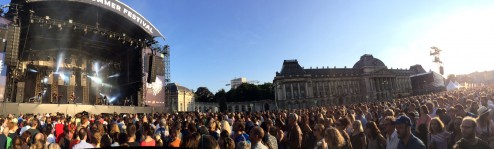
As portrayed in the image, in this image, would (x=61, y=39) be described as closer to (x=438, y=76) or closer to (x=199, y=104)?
(x=438, y=76)

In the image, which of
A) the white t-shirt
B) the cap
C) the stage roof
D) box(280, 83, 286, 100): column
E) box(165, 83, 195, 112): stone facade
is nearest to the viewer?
the cap

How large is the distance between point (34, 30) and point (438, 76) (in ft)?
257

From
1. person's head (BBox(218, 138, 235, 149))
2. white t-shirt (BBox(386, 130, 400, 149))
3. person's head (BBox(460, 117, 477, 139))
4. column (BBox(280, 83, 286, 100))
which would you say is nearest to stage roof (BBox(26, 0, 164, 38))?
person's head (BBox(218, 138, 235, 149))

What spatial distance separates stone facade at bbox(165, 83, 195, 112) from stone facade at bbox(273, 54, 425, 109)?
1224 inches

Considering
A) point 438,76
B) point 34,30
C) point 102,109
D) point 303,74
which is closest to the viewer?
point 34,30

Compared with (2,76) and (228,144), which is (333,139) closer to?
(228,144)

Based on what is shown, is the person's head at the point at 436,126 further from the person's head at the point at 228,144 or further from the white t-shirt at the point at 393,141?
the person's head at the point at 228,144

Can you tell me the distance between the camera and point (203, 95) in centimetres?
12850

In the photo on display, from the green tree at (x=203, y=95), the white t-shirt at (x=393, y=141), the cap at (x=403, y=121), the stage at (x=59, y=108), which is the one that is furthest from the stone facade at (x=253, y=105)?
the cap at (x=403, y=121)

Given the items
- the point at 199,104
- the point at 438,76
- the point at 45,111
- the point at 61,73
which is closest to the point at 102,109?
the point at 45,111

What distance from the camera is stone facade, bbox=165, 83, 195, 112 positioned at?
103 metres

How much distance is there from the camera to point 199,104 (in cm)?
11506

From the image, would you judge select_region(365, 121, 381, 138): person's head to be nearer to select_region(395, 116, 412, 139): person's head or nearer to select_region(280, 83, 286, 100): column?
select_region(395, 116, 412, 139): person's head

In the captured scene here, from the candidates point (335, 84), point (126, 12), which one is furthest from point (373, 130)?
point (335, 84)
